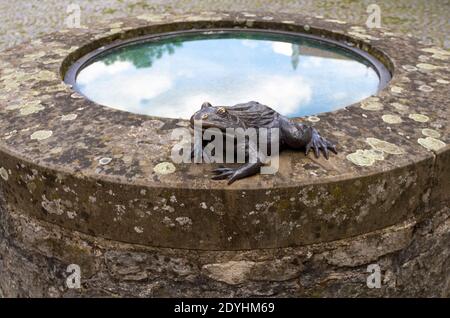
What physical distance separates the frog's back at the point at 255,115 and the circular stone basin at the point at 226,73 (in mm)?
674

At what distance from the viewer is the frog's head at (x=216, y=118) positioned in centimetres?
245

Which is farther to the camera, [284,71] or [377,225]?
[284,71]

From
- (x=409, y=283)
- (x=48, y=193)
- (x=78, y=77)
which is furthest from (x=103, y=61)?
(x=409, y=283)

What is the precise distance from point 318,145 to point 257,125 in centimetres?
33

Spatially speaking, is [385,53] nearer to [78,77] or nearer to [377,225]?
[377,225]

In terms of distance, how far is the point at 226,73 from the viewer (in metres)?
4.03

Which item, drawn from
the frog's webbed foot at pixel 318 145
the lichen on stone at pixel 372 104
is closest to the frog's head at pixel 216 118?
the frog's webbed foot at pixel 318 145

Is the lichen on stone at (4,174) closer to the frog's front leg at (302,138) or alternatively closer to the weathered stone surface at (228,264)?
the weathered stone surface at (228,264)

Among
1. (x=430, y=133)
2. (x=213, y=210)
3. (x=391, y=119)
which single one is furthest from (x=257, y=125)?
(x=430, y=133)

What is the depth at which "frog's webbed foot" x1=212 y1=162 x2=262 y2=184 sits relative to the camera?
240 cm

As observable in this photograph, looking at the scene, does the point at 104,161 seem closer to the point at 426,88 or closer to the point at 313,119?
the point at 313,119

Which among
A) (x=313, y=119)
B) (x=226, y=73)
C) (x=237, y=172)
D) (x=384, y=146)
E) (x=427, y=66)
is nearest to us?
(x=237, y=172)
